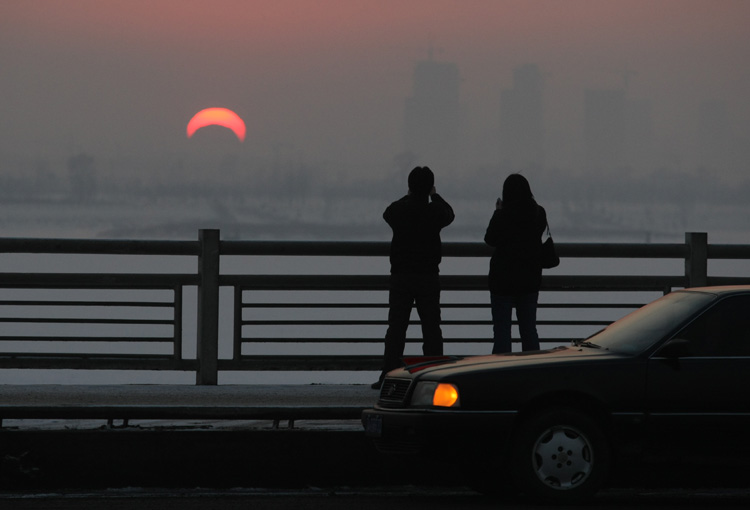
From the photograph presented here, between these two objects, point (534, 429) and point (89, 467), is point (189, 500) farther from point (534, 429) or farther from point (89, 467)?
point (534, 429)

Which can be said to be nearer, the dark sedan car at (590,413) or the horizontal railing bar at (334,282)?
the dark sedan car at (590,413)

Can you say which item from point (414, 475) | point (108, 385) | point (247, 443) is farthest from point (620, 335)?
point (108, 385)

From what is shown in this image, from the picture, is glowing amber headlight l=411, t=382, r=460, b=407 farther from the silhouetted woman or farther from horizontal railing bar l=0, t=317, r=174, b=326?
horizontal railing bar l=0, t=317, r=174, b=326

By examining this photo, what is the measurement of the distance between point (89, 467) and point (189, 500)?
120 cm

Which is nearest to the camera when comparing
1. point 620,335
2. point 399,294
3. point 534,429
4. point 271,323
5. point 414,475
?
point 534,429

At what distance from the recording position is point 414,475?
9.95 m

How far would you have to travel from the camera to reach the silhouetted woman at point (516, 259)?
1195 centimetres

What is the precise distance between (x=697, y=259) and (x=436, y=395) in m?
6.47

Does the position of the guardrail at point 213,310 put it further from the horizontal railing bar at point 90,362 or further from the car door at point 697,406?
the car door at point 697,406

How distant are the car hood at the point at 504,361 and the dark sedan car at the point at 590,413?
0.02 metres

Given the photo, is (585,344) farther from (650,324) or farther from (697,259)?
(697,259)

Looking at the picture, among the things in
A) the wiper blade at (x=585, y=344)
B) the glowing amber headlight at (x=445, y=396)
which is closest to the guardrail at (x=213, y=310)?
the wiper blade at (x=585, y=344)

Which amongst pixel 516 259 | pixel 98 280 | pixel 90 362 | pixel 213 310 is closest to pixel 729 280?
Answer: pixel 516 259

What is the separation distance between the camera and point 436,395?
334 inches
